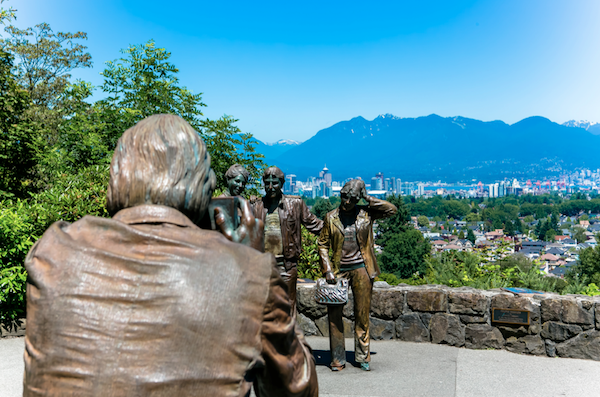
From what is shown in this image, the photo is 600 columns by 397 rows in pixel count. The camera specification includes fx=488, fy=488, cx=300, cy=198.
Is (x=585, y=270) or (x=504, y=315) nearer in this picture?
(x=504, y=315)

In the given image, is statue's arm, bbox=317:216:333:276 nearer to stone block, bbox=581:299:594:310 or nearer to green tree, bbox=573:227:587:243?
stone block, bbox=581:299:594:310

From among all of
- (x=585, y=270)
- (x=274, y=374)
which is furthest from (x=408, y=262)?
(x=274, y=374)

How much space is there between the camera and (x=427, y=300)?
6.66 m

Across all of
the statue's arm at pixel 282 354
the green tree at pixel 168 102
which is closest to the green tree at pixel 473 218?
the green tree at pixel 168 102

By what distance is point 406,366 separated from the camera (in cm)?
575

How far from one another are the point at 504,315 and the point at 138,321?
614cm

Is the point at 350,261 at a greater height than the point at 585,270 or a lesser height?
greater

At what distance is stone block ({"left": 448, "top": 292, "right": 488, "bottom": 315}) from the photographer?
6402mm

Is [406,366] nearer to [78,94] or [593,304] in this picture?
[593,304]

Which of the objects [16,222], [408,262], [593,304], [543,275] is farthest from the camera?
[408,262]

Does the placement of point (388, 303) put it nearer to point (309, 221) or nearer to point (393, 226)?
point (309, 221)

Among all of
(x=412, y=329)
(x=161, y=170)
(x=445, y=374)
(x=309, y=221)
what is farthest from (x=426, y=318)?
(x=161, y=170)

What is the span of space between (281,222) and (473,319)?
3.00 m

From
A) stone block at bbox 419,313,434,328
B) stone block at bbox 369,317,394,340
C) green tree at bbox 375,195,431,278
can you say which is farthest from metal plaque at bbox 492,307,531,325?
green tree at bbox 375,195,431,278
